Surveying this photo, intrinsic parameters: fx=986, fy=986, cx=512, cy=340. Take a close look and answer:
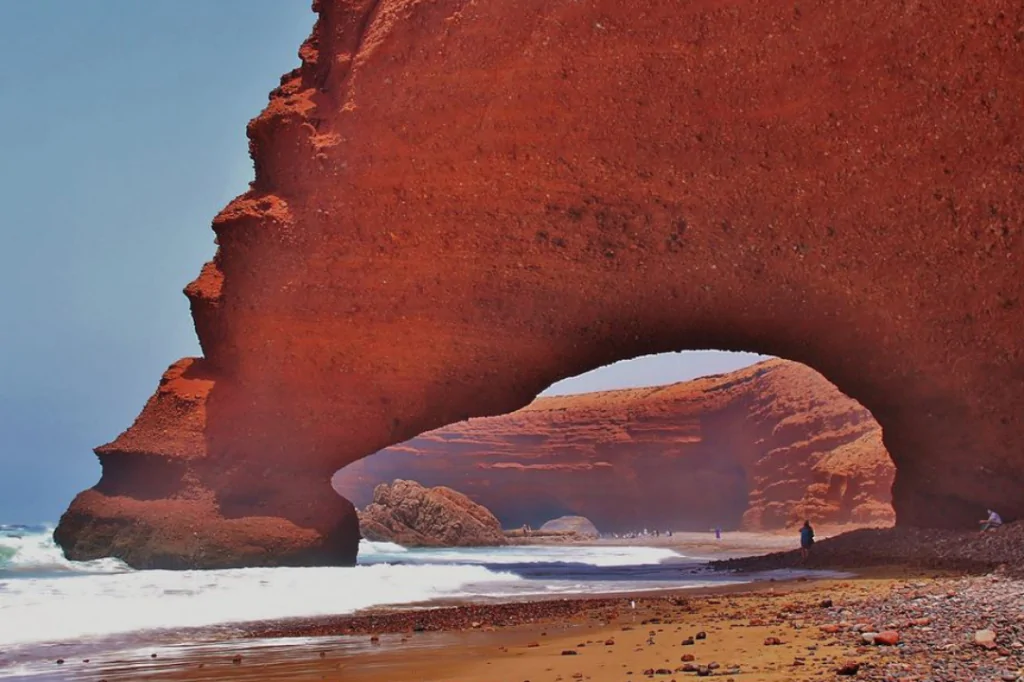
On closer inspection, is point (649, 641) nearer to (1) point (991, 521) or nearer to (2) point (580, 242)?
(2) point (580, 242)

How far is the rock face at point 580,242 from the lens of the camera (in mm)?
14664

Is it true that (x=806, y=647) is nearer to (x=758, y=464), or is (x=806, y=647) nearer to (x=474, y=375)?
(x=474, y=375)

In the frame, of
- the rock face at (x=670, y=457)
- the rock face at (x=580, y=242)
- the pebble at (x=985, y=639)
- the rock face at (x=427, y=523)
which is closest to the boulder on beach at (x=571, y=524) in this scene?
the rock face at (x=670, y=457)

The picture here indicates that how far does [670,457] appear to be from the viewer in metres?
48.3

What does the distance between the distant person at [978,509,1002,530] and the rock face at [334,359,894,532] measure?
74.6 feet

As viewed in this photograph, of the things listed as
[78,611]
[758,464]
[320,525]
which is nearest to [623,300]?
[320,525]

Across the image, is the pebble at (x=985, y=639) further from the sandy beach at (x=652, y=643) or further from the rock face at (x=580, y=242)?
the rock face at (x=580, y=242)

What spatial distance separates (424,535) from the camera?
115 ft

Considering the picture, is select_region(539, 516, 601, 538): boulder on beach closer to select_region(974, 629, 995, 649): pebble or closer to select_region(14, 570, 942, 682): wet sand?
select_region(14, 570, 942, 682): wet sand

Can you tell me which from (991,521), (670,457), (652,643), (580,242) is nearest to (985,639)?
(652,643)

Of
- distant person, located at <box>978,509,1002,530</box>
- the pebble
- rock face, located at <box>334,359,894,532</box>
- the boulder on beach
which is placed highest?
rock face, located at <box>334,359,894,532</box>

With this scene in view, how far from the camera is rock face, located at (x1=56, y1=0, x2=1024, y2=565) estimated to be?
48.1 ft

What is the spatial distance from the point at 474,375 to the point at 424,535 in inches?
768

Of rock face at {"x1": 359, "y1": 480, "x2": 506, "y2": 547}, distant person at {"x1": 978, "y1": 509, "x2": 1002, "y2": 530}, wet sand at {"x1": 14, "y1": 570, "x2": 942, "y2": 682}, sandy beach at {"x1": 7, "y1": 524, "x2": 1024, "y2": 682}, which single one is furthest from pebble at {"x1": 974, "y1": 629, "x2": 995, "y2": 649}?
rock face at {"x1": 359, "y1": 480, "x2": 506, "y2": 547}
